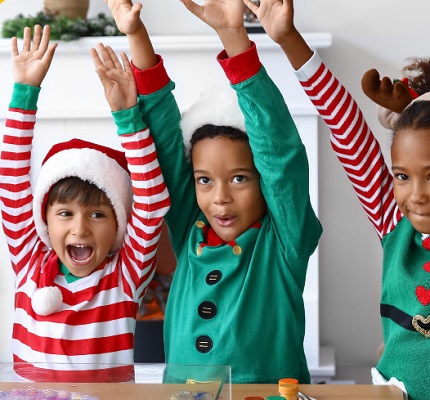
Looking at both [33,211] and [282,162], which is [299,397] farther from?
[33,211]

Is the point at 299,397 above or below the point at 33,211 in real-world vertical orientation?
below

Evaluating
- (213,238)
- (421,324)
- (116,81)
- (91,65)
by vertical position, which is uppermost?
(91,65)

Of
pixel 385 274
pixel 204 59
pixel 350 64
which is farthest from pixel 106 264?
pixel 350 64

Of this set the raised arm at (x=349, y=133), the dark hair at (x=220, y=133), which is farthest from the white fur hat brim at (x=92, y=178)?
the raised arm at (x=349, y=133)

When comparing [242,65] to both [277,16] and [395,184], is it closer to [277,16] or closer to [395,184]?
[277,16]

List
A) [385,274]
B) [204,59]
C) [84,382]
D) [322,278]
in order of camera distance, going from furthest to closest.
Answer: [322,278], [204,59], [385,274], [84,382]

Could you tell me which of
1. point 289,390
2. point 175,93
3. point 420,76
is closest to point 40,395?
point 289,390

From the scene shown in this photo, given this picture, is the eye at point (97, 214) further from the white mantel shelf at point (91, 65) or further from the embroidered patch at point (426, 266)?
the white mantel shelf at point (91, 65)

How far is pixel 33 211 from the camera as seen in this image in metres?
1.62

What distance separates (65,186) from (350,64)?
5.50ft

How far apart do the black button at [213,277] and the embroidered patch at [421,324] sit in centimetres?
37

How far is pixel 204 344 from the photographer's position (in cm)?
146

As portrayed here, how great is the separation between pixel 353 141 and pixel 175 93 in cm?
149

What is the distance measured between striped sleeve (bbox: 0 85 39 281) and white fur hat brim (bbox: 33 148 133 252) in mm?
28
